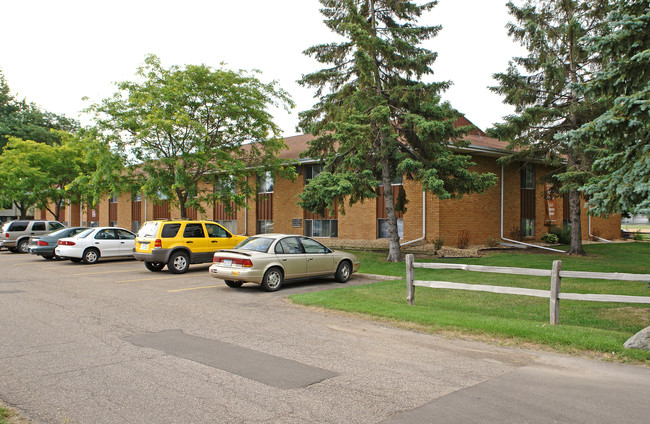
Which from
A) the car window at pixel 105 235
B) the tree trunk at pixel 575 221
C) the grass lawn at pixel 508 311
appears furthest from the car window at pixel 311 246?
the tree trunk at pixel 575 221

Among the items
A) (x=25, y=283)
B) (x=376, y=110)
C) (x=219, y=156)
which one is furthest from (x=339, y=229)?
(x=25, y=283)

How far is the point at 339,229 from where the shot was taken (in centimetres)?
2742

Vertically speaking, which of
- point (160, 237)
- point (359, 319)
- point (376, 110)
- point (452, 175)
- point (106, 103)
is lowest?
point (359, 319)

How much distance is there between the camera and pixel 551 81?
65.5 feet

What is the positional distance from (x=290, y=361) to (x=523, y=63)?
19.8 m

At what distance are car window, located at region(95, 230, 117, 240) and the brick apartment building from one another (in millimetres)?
3101

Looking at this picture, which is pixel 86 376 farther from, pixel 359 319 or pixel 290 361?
pixel 359 319

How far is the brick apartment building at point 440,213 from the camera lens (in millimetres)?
23938

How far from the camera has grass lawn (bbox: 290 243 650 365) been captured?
23.5ft

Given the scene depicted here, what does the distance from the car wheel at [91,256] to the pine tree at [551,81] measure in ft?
58.2

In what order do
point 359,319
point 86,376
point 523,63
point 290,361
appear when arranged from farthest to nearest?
1. point 523,63
2. point 359,319
3. point 290,361
4. point 86,376

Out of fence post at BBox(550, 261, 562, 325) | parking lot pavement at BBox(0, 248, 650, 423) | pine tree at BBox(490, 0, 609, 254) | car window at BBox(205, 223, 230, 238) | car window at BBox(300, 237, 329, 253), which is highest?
pine tree at BBox(490, 0, 609, 254)

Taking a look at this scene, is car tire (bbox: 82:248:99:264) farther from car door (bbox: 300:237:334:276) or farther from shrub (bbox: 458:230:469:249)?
shrub (bbox: 458:230:469:249)

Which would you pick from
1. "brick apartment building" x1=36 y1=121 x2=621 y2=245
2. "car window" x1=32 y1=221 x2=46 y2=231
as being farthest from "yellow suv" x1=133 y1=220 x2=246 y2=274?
"car window" x1=32 y1=221 x2=46 y2=231
